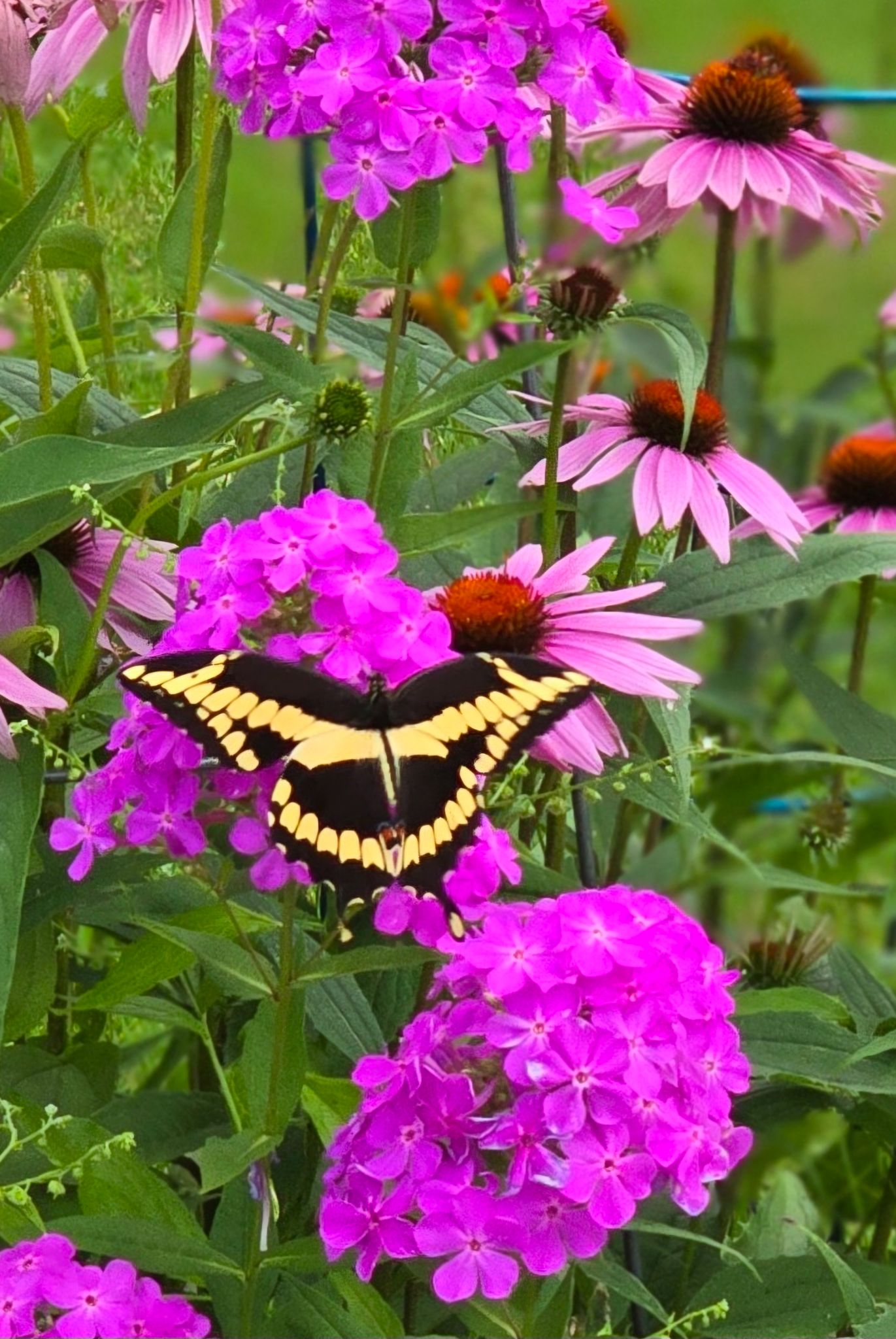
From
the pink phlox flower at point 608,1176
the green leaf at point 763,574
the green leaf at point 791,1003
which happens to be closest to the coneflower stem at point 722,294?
the green leaf at point 763,574

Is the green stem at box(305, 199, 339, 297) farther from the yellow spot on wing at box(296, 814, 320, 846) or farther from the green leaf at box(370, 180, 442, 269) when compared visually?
the yellow spot on wing at box(296, 814, 320, 846)

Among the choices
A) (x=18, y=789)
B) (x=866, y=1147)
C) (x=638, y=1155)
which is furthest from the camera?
(x=866, y=1147)

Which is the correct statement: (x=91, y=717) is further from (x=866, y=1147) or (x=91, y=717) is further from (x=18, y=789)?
(x=866, y=1147)

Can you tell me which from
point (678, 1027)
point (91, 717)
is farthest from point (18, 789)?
point (678, 1027)

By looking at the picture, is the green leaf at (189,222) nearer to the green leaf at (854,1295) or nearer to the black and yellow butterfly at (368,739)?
the black and yellow butterfly at (368,739)

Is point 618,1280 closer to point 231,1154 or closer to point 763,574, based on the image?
point 231,1154

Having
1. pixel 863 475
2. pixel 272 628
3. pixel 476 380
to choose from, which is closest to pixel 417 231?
pixel 476 380
